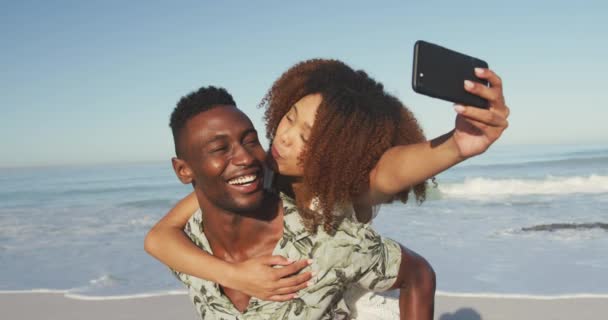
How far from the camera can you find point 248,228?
2.75 meters

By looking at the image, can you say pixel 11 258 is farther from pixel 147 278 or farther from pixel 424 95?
pixel 424 95

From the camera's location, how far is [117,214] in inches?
632

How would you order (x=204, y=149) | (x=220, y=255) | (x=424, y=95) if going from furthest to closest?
1. (x=220, y=255)
2. (x=204, y=149)
3. (x=424, y=95)

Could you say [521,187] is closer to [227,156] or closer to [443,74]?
[227,156]

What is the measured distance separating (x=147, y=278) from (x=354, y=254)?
5081 millimetres

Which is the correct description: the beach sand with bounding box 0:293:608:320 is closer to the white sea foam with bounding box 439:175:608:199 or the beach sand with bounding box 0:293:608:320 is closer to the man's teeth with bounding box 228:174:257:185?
the man's teeth with bounding box 228:174:257:185

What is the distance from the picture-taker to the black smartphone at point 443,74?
1.79 m

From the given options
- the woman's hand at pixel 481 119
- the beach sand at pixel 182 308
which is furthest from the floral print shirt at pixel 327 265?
the beach sand at pixel 182 308

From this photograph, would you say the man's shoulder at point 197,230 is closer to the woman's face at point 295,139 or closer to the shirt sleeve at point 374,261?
the woman's face at point 295,139

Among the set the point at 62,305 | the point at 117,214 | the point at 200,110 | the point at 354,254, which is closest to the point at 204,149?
the point at 200,110

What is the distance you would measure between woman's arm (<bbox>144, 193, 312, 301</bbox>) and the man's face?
259 millimetres

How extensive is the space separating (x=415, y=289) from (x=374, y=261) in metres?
0.33

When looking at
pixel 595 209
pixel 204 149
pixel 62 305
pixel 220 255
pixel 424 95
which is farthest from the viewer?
pixel 595 209

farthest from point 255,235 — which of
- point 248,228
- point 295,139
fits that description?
point 295,139
